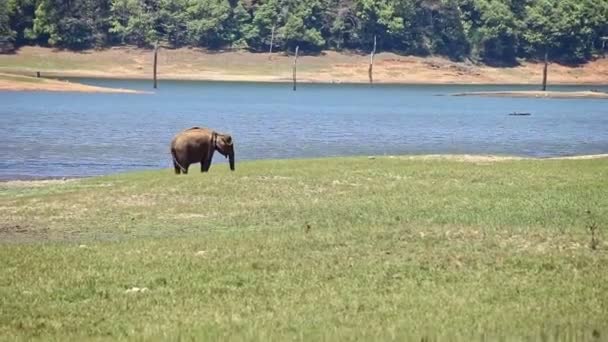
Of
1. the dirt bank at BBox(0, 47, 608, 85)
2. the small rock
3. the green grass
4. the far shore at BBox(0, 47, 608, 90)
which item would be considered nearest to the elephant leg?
the green grass

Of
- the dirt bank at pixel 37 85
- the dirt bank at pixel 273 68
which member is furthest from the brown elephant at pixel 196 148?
the dirt bank at pixel 273 68

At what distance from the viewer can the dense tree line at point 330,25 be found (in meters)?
133

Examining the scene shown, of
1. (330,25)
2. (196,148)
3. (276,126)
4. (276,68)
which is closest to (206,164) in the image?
(196,148)

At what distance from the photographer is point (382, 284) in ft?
42.5

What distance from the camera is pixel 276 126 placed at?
199 ft

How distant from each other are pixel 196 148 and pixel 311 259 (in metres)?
15.7

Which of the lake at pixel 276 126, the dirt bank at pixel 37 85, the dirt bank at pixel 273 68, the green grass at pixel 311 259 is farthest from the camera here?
the dirt bank at pixel 273 68

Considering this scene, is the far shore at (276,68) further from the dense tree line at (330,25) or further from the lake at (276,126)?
the lake at (276,126)

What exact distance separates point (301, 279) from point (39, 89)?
8289 centimetres

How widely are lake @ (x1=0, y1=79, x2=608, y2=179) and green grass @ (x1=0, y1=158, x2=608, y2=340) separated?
14.5 meters

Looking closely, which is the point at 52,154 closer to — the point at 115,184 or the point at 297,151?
the point at 297,151

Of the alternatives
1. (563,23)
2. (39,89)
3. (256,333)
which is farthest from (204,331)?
(563,23)

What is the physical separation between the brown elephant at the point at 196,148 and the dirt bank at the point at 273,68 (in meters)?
92.4

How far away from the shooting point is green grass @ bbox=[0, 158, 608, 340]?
1119 centimetres
